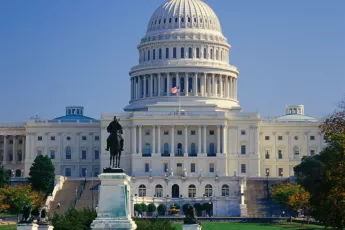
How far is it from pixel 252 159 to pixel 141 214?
92.0ft

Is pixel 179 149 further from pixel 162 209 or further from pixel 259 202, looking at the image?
pixel 259 202

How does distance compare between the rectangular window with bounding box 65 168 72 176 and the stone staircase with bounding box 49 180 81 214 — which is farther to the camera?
the rectangular window with bounding box 65 168 72 176

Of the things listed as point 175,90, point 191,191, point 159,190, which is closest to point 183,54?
point 175,90

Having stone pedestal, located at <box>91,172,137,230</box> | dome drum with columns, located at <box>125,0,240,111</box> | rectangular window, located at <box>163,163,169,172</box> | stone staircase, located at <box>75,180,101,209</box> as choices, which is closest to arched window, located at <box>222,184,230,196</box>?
rectangular window, located at <box>163,163,169,172</box>

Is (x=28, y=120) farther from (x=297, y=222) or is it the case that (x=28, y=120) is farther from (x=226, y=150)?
(x=297, y=222)

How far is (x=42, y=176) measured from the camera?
407ft

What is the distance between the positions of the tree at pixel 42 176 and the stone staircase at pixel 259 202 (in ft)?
81.8

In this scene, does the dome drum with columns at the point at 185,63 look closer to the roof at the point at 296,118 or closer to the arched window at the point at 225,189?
the roof at the point at 296,118

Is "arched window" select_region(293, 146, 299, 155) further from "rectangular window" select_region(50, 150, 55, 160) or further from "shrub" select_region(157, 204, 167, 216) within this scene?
"rectangular window" select_region(50, 150, 55, 160)

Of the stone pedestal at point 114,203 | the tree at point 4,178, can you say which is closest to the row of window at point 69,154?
the tree at point 4,178

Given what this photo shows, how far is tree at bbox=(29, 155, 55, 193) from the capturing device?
12388 centimetres

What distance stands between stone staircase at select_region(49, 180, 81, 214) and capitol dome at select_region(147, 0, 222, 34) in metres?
32.7

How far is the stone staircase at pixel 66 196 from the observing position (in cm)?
10918

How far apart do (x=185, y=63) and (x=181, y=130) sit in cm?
1183
